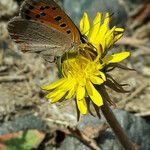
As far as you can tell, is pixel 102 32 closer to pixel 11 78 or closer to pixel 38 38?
pixel 38 38

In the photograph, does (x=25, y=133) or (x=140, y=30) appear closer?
(x=25, y=133)

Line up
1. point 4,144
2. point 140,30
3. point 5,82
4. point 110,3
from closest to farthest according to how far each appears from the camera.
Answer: point 4,144 < point 5,82 < point 110,3 < point 140,30

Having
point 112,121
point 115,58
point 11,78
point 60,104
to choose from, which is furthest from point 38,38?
point 11,78

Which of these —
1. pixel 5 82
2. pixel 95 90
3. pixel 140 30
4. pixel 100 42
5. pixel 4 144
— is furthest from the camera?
pixel 140 30

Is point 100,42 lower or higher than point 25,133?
higher

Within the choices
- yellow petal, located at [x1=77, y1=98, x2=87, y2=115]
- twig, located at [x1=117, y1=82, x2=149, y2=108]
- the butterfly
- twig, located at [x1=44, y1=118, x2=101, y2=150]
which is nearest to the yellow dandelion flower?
yellow petal, located at [x1=77, y1=98, x2=87, y2=115]

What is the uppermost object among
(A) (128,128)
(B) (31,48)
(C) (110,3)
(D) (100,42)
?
(C) (110,3)

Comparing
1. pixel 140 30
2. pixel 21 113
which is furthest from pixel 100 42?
pixel 140 30

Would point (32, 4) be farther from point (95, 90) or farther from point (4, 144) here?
point (4, 144)
